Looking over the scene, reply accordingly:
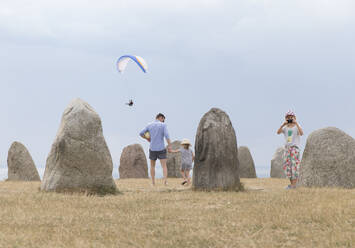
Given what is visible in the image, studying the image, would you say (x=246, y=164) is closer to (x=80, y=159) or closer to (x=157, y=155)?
(x=157, y=155)

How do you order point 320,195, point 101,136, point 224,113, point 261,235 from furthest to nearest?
point 224,113 → point 101,136 → point 320,195 → point 261,235

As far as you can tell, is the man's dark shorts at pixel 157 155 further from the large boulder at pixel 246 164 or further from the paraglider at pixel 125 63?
the large boulder at pixel 246 164

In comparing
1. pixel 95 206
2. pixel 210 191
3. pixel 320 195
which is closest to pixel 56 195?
pixel 95 206

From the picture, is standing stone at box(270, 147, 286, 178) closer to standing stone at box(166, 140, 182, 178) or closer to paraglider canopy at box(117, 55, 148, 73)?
standing stone at box(166, 140, 182, 178)

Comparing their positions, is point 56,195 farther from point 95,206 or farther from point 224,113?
point 224,113

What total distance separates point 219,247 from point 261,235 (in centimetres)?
99

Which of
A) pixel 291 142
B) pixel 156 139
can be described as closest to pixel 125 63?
pixel 156 139

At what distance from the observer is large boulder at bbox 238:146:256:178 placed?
27406mm

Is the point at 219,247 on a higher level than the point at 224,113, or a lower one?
lower

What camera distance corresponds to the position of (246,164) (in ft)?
90.3

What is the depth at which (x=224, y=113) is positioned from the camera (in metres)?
13.5

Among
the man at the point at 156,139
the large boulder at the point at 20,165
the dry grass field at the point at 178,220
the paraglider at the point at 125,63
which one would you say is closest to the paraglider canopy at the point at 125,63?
the paraglider at the point at 125,63

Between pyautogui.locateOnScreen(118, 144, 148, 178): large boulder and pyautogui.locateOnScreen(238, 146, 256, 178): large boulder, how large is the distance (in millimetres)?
5836

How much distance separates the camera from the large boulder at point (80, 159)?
1219cm
